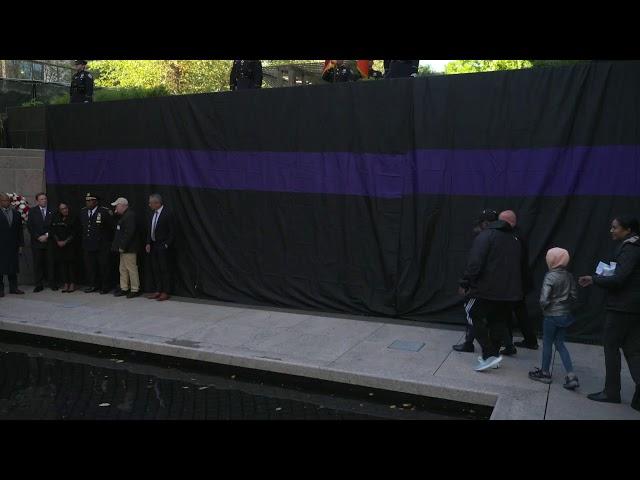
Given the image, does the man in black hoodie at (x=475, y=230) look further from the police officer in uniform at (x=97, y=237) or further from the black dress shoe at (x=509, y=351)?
the police officer in uniform at (x=97, y=237)

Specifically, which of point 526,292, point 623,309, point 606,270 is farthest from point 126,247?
point 623,309

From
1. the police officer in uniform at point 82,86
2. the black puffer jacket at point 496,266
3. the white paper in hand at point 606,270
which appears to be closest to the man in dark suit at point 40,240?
the police officer in uniform at point 82,86

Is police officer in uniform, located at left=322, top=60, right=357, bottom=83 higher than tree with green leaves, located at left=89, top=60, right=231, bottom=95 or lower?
lower

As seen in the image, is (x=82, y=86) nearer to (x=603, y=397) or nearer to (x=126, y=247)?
(x=126, y=247)

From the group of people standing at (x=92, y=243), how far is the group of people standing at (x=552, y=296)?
18.1 feet

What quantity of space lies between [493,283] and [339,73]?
5660mm

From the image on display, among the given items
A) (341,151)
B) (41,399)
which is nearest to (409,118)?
(341,151)

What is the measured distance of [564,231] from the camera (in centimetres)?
698

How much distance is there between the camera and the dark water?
16.9 feet

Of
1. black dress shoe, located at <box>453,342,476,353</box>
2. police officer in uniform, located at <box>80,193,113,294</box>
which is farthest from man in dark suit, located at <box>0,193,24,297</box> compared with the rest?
black dress shoe, located at <box>453,342,476,353</box>

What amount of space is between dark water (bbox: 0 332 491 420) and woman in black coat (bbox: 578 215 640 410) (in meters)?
1.18

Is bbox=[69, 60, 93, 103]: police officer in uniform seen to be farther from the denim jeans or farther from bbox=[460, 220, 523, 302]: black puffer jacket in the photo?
the denim jeans

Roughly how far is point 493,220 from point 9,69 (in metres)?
17.3
